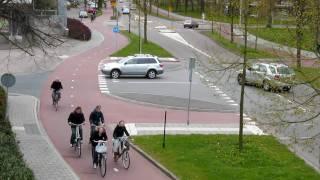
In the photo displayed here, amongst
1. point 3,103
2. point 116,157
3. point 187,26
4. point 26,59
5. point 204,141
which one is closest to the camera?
point 116,157

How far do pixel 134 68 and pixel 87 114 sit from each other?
43.1ft

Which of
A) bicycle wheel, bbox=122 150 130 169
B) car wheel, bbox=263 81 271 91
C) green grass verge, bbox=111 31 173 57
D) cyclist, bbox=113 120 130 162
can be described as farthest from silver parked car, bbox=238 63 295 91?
green grass verge, bbox=111 31 173 57

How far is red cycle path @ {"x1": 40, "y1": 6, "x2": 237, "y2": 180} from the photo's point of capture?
62.7ft

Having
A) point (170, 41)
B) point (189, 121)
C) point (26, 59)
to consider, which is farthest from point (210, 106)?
point (170, 41)

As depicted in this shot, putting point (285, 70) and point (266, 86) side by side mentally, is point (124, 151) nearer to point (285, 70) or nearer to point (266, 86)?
point (266, 86)

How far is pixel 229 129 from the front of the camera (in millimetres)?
25578

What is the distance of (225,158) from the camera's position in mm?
20078

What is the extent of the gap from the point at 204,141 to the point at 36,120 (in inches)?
287

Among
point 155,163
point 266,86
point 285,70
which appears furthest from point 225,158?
point 285,70

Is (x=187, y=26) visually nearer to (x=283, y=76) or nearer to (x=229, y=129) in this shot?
(x=229, y=129)

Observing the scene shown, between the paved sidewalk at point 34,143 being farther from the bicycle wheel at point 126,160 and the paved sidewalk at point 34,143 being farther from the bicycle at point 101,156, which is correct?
the bicycle wheel at point 126,160

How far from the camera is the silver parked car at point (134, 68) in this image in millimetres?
40312

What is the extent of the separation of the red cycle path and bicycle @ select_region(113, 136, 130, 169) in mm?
186

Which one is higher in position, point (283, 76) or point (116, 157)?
point (283, 76)
